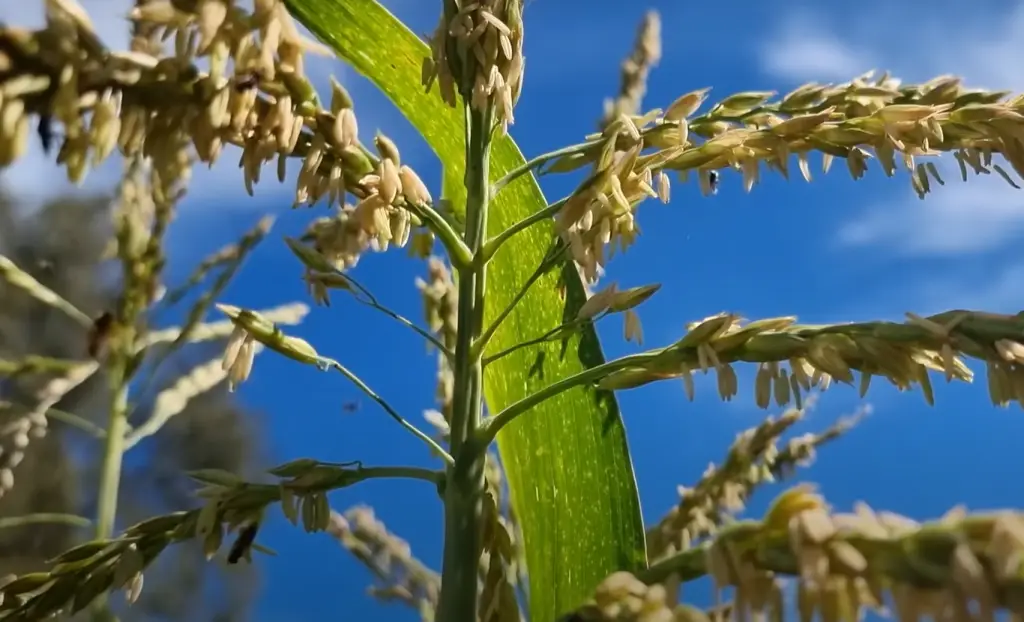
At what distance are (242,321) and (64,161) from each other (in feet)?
0.45

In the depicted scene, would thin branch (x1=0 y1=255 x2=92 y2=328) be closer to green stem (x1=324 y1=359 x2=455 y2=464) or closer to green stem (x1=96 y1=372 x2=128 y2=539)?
green stem (x1=96 y1=372 x2=128 y2=539)

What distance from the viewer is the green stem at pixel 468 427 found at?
419mm

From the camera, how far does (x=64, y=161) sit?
303mm

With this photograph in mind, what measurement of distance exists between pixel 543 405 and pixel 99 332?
588 mm

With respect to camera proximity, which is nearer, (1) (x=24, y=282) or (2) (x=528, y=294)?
(2) (x=528, y=294)

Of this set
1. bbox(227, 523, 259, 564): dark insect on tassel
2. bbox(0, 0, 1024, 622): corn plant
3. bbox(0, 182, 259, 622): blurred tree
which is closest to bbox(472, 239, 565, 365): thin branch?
bbox(0, 0, 1024, 622): corn plant

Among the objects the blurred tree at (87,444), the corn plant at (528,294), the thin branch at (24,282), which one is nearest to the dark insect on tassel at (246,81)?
the corn plant at (528,294)

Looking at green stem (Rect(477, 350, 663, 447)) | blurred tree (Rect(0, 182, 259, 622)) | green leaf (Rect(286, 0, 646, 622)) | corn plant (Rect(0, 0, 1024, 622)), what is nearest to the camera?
corn plant (Rect(0, 0, 1024, 622))

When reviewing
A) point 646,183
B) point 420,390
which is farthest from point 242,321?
point 420,390

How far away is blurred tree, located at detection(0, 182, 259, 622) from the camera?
1.55 metres

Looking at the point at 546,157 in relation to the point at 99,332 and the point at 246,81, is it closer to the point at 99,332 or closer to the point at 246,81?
the point at 246,81

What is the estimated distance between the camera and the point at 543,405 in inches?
21.9

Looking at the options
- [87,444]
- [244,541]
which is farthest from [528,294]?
[87,444]

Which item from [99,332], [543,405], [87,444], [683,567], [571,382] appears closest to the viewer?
[683,567]
